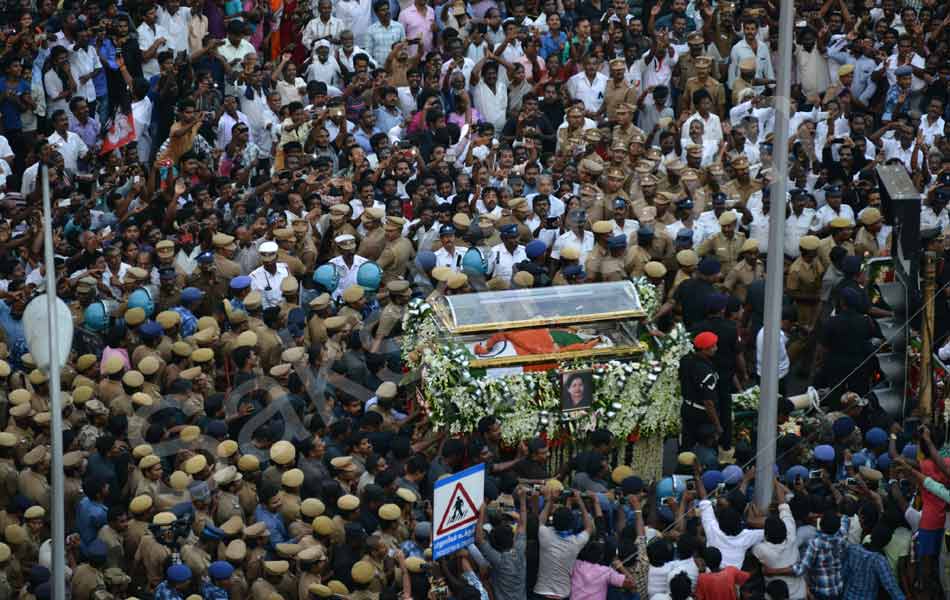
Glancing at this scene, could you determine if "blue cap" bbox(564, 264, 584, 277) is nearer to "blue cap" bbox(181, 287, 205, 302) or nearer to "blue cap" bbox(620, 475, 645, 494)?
"blue cap" bbox(181, 287, 205, 302)

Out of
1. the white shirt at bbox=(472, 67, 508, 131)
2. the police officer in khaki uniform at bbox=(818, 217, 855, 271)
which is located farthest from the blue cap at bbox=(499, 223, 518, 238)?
the white shirt at bbox=(472, 67, 508, 131)

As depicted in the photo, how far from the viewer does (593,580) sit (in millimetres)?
15953

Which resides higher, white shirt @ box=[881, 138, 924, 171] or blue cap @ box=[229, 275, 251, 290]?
white shirt @ box=[881, 138, 924, 171]

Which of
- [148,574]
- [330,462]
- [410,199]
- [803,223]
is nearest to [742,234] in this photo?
[803,223]

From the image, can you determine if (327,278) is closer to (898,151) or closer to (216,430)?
(216,430)

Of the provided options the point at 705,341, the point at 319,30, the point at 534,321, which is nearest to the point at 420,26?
the point at 319,30

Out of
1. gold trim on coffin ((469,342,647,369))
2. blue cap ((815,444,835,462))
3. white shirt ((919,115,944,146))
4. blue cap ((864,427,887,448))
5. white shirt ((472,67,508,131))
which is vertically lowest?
blue cap ((815,444,835,462))

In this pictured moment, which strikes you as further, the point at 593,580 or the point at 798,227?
the point at 798,227

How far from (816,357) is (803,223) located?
218 centimetres

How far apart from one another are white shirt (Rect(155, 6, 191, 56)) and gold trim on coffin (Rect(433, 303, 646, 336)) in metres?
7.09

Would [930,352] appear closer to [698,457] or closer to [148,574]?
[698,457]

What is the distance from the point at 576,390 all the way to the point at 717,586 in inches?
140

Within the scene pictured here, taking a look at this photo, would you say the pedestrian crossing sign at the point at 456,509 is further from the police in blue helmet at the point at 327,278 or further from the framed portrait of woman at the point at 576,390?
the police in blue helmet at the point at 327,278

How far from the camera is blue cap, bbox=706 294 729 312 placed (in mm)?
19391
